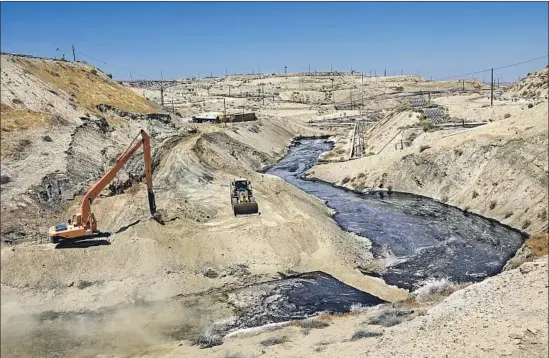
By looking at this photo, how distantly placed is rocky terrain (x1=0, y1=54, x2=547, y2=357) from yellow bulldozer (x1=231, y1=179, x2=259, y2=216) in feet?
3.09

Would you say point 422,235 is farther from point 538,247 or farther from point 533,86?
point 533,86

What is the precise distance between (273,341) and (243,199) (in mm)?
15782

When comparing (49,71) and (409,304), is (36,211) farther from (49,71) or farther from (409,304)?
(49,71)

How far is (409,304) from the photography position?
24.9 metres

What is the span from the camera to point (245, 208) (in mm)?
35156

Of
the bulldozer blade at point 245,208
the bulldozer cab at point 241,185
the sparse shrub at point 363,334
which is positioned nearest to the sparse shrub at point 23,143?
the bulldozer cab at point 241,185

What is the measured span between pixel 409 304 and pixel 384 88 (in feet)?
486

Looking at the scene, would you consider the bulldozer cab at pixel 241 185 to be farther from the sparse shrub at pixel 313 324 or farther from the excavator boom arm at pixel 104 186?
the sparse shrub at pixel 313 324

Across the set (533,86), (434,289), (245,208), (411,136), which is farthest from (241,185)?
(533,86)

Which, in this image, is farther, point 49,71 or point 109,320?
point 49,71

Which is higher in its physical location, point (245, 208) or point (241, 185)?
point (241, 185)

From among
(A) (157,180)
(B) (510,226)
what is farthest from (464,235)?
(A) (157,180)

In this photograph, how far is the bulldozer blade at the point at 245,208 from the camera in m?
35.1

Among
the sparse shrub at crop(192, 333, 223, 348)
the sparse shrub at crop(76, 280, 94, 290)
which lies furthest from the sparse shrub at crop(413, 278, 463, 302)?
the sparse shrub at crop(76, 280, 94, 290)
